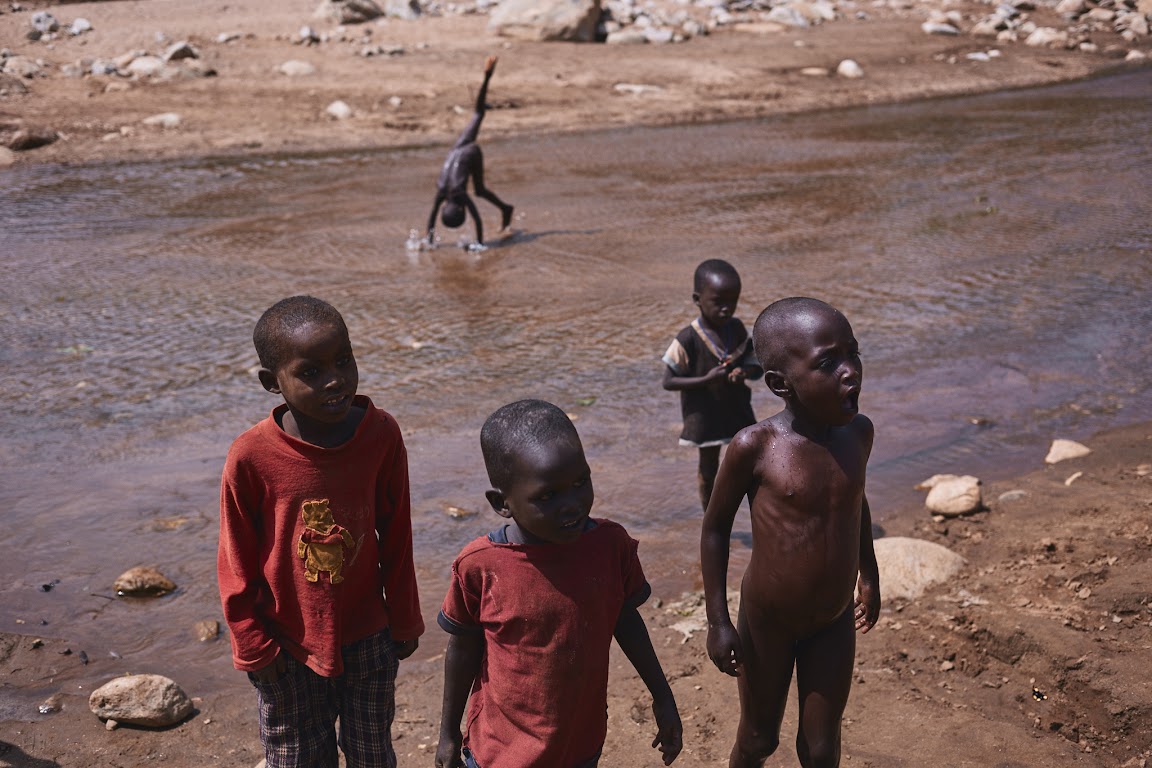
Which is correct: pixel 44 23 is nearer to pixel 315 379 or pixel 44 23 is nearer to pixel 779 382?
pixel 315 379

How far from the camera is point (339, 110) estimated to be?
16047mm

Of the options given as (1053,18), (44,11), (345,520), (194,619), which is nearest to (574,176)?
(194,619)

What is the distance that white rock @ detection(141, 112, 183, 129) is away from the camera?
15.4 m

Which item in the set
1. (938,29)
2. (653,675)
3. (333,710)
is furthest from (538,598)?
(938,29)

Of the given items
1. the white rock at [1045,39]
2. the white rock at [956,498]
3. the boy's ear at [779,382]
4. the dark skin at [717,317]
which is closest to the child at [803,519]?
the boy's ear at [779,382]

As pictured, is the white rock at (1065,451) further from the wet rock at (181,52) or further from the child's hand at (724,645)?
the wet rock at (181,52)

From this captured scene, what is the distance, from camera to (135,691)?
144 inches

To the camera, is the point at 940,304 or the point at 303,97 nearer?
the point at 940,304

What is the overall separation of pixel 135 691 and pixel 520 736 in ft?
6.04

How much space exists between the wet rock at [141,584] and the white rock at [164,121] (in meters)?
12.1

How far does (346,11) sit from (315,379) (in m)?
19.4

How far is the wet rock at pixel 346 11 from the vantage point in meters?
20.5

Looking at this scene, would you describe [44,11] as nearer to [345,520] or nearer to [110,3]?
[110,3]

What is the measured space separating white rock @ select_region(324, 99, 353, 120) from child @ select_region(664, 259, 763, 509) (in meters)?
12.5
